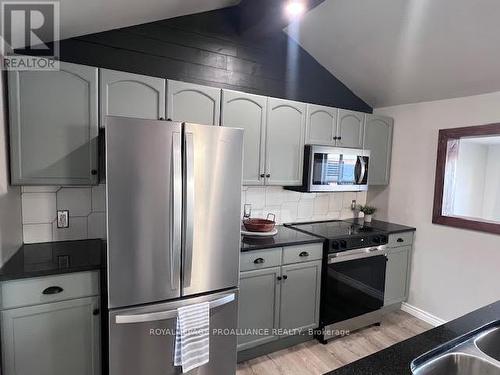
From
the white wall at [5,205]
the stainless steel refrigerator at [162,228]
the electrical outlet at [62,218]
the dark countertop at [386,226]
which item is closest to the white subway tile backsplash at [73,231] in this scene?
the electrical outlet at [62,218]

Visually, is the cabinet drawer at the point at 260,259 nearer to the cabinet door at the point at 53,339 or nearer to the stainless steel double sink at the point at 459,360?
the cabinet door at the point at 53,339

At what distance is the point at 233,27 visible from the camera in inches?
107

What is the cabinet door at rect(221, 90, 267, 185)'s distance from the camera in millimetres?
2428

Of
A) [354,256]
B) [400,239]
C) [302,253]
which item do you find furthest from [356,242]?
[400,239]

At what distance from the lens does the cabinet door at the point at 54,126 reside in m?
1.79

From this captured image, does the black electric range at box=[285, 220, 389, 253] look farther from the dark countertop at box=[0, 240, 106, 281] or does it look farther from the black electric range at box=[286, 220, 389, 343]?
the dark countertop at box=[0, 240, 106, 281]

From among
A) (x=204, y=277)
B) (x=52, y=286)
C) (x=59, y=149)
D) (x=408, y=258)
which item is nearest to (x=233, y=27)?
(x=59, y=149)

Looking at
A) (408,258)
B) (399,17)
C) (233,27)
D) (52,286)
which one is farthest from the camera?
(408,258)

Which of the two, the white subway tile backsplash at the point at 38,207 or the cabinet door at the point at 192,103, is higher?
the cabinet door at the point at 192,103

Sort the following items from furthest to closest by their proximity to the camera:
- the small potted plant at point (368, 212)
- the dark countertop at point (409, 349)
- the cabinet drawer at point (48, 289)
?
the small potted plant at point (368, 212) → the cabinet drawer at point (48, 289) → the dark countertop at point (409, 349)

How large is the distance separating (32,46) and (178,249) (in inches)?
65.0

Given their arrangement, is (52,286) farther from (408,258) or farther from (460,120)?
(460,120)

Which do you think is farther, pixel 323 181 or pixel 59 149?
pixel 323 181

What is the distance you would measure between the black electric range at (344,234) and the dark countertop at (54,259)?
1.81 m
